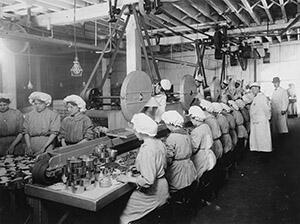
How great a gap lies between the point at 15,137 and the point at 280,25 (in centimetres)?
635

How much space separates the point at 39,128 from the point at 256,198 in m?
3.47

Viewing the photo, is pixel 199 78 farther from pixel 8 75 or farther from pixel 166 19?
pixel 8 75

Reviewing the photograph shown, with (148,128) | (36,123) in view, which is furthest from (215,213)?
(36,123)

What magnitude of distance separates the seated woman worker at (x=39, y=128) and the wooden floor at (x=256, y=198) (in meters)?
1.18

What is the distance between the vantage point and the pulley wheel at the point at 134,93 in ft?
12.1

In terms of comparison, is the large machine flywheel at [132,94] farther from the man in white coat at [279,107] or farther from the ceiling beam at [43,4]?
→ the man in white coat at [279,107]

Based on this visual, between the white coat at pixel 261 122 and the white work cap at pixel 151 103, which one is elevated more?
the white work cap at pixel 151 103

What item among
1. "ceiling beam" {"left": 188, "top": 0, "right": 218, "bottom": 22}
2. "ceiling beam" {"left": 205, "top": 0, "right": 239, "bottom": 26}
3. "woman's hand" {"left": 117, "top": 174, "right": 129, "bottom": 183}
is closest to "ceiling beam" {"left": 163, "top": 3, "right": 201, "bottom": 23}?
"ceiling beam" {"left": 188, "top": 0, "right": 218, "bottom": 22}

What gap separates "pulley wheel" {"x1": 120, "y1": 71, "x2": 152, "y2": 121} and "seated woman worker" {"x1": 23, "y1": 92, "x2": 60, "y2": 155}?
4.72 feet

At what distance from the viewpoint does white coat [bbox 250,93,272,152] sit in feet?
22.8

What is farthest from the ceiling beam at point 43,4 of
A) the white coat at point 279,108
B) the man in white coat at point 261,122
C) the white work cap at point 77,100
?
the white coat at point 279,108

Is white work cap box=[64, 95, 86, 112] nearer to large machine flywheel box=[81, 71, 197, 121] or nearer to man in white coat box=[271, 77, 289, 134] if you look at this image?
large machine flywheel box=[81, 71, 197, 121]

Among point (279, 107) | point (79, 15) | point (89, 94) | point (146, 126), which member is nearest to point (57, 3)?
point (79, 15)

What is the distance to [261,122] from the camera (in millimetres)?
7008
